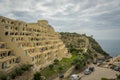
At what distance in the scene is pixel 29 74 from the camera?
50.5 m

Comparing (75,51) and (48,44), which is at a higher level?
(48,44)

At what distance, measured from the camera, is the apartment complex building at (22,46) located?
167ft

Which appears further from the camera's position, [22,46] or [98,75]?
[98,75]

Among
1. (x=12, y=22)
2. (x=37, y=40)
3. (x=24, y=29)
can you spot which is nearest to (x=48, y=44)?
(x=37, y=40)

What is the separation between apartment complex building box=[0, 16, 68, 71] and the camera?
50.9 m

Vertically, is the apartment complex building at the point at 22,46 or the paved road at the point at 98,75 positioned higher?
the apartment complex building at the point at 22,46

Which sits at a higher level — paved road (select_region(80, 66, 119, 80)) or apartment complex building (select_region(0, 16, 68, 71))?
apartment complex building (select_region(0, 16, 68, 71))

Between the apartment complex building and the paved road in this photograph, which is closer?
the apartment complex building

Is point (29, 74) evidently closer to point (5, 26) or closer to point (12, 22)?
point (5, 26)

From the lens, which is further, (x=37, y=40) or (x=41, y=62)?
(x=37, y=40)

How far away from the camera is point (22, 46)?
189 feet

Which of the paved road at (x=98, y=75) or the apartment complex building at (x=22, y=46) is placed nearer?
the apartment complex building at (x=22, y=46)

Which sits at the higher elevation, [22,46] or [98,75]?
[22,46]

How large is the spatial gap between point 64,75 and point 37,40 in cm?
1845
